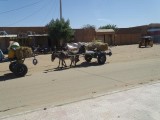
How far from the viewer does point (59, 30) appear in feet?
112

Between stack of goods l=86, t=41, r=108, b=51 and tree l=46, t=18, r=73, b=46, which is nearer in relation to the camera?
stack of goods l=86, t=41, r=108, b=51

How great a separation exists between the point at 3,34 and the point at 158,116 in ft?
99.8

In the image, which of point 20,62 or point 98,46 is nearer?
point 20,62

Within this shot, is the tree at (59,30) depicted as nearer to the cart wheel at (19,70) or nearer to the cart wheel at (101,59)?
the cart wheel at (101,59)

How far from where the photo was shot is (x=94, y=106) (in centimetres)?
651

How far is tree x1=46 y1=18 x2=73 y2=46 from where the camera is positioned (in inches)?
1347

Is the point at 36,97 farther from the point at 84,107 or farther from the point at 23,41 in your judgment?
the point at 23,41

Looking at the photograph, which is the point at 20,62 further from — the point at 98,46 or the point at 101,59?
the point at 98,46

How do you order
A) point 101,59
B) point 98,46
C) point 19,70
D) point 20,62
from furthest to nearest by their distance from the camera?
point 98,46, point 101,59, point 20,62, point 19,70

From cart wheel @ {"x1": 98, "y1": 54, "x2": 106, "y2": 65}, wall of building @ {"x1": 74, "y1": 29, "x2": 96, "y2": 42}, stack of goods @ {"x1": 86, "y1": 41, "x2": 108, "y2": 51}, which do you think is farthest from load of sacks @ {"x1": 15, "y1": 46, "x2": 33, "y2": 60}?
wall of building @ {"x1": 74, "y1": 29, "x2": 96, "y2": 42}

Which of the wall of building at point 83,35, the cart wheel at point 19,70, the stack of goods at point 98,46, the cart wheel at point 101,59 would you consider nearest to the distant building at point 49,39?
the wall of building at point 83,35

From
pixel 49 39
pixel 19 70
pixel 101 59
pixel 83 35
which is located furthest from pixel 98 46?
pixel 83 35

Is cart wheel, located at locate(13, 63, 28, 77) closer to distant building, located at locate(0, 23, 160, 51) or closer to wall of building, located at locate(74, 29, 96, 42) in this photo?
distant building, located at locate(0, 23, 160, 51)

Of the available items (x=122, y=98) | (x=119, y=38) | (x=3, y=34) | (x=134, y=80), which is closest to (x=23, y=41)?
(x=3, y=34)
